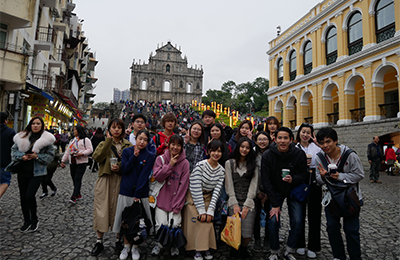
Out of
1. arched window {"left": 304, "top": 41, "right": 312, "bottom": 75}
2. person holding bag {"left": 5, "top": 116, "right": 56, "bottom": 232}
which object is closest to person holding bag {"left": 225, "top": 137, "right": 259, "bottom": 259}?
person holding bag {"left": 5, "top": 116, "right": 56, "bottom": 232}

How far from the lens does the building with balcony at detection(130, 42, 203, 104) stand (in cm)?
5978

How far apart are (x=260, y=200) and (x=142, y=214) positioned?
162cm

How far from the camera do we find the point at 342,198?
2.74 m

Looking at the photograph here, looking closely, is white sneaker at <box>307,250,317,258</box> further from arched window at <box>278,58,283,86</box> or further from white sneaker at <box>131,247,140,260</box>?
arched window at <box>278,58,283,86</box>

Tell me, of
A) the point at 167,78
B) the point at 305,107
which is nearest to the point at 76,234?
the point at 305,107

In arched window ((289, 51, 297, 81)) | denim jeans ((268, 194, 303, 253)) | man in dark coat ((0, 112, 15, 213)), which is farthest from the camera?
arched window ((289, 51, 297, 81))

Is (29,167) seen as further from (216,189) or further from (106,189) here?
(216,189)

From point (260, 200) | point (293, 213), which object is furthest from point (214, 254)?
point (293, 213)

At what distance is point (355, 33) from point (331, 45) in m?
1.52

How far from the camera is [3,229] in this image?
376 centimetres

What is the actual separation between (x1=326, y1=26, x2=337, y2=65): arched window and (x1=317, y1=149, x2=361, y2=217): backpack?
13998 millimetres

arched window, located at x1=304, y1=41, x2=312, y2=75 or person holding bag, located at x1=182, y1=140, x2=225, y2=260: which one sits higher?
arched window, located at x1=304, y1=41, x2=312, y2=75

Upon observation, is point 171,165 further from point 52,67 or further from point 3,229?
point 52,67

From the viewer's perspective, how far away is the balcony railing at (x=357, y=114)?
12875 mm
